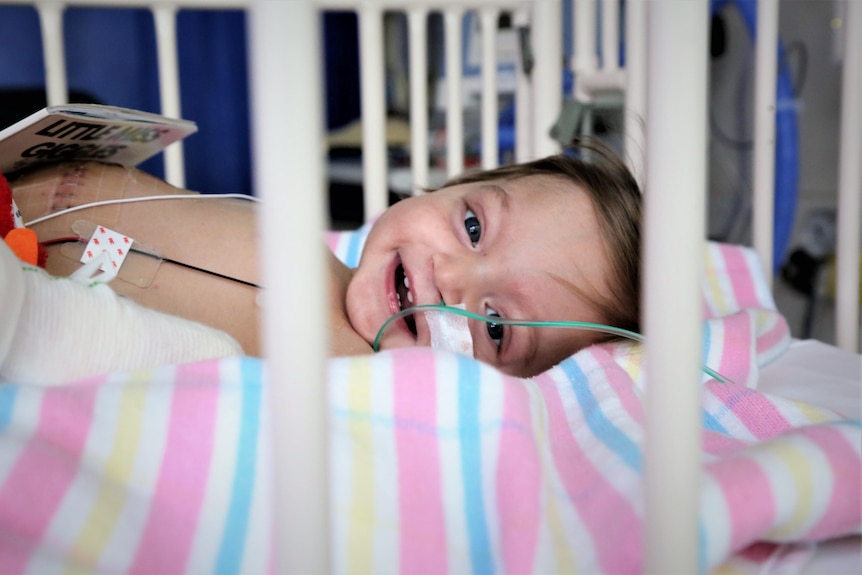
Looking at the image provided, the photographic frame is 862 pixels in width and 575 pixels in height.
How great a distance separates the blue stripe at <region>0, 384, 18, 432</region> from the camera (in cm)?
44

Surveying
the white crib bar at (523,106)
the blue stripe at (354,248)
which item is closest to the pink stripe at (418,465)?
the blue stripe at (354,248)

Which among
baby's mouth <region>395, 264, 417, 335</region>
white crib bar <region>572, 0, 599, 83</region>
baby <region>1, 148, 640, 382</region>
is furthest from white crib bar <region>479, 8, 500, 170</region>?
baby's mouth <region>395, 264, 417, 335</region>

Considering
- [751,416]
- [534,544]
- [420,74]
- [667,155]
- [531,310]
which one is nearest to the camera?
[667,155]

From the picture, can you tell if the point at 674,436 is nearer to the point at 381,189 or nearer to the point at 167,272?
the point at 167,272

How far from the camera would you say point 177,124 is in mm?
903

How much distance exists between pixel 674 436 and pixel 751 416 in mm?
452

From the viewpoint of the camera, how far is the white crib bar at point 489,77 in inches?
52.4

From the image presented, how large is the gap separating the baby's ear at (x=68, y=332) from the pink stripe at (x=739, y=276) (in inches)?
38.2

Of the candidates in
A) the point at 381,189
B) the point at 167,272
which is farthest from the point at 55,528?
the point at 381,189

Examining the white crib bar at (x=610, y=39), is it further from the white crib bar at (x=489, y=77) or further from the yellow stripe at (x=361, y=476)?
the yellow stripe at (x=361, y=476)

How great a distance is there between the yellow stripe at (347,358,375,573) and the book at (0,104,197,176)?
1.49ft

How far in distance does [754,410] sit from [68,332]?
2.01 ft

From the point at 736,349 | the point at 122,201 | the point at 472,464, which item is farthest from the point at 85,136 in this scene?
the point at 736,349

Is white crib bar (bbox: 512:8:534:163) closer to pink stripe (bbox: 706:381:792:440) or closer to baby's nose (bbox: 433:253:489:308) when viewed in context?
baby's nose (bbox: 433:253:489:308)
